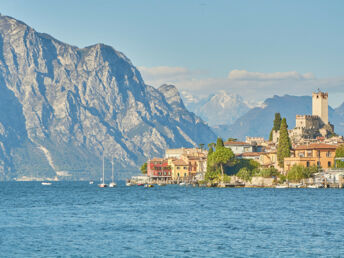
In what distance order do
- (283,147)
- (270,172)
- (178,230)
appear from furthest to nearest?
(270,172), (283,147), (178,230)

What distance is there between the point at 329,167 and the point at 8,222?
109m

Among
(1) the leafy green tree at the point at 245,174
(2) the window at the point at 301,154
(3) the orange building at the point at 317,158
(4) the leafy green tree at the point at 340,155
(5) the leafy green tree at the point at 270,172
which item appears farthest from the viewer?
(1) the leafy green tree at the point at 245,174

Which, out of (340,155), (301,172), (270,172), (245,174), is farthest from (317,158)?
(245,174)

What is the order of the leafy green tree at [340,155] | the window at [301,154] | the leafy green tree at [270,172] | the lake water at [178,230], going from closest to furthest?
1. the lake water at [178,230]
2. the leafy green tree at [340,155]
3. the window at [301,154]
4. the leafy green tree at [270,172]

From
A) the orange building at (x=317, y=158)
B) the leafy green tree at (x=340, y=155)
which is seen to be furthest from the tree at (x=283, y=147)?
the leafy green tree at (x=340, y=155)

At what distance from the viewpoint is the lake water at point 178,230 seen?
209 feet

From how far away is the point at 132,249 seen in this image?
64.6 meters

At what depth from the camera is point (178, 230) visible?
259 feet

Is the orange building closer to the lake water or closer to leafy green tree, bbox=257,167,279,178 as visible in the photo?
leafy green tree, bbox=257,167,279,178

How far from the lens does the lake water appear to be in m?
63.6

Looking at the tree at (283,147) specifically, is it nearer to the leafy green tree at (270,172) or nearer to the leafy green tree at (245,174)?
the leafy green tree at (270,172)

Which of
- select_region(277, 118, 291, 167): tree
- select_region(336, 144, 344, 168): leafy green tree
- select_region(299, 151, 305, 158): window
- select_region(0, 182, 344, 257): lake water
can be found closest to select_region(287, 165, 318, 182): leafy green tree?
select_region(336, 144, 344, 168): leafy green tree

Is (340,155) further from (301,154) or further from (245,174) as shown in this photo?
(245,174)

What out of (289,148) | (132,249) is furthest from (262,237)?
(289,148)
